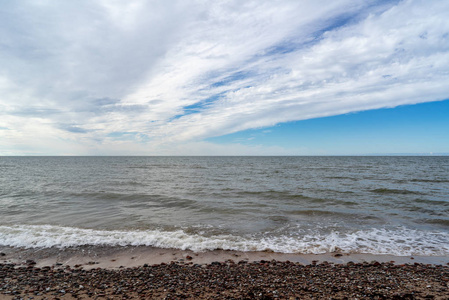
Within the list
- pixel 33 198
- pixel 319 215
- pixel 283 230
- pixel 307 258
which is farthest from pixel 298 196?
pixel 33 198

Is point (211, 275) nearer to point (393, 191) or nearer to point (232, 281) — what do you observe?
point (232, 281)

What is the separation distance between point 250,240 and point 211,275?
3.58 metres

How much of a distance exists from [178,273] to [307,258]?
450cm

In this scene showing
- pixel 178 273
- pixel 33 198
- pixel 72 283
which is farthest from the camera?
pixel 33 198

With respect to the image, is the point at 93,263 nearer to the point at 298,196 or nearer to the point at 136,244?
the point at 136,244

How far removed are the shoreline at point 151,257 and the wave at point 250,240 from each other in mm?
315

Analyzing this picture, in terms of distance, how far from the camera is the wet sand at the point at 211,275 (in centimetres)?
526

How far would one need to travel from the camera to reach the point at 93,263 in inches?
297

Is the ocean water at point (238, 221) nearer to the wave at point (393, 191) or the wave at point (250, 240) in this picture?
the wave at point (250, 240)

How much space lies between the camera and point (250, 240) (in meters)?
9.57

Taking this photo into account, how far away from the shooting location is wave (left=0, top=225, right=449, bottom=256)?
28.6 feet

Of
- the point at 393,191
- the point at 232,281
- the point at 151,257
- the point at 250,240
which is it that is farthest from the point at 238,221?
the point at 393,191

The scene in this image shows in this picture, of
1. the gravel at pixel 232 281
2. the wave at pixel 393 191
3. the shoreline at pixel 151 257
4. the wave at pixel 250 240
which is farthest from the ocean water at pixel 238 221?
the gravel at pixel 232 281

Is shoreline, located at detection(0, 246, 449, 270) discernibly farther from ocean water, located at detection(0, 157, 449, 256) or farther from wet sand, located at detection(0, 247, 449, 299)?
ocean water, located at detection(0, 157, 449, 256)
